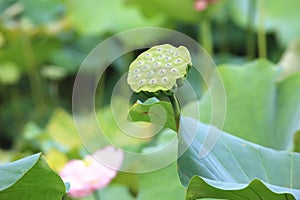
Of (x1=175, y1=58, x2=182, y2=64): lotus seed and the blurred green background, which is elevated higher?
(x1=175, y1=58, x2=182, y2=64): lotus seed

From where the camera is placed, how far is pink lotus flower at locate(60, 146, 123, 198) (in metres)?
1.15

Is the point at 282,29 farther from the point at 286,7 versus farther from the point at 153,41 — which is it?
the point at 153,41

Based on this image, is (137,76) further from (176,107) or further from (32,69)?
(32,69)

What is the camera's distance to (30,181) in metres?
0.84

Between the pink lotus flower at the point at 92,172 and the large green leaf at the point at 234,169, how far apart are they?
0.76 feet

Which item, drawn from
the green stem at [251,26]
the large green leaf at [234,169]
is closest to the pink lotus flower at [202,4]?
the green stem at [251,26]

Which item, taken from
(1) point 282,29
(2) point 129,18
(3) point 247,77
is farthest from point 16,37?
(3) point 247,77

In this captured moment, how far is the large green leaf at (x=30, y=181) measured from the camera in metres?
0.82

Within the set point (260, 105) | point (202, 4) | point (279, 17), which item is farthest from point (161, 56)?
point (279, 17)

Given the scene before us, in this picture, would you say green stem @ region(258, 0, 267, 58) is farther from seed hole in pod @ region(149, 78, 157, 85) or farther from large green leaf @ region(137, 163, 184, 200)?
seed hole in pod @ region(149, 78, 157, 85)

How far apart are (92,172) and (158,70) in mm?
490

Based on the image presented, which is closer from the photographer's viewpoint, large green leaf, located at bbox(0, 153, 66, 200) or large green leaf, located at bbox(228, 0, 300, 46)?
large green leaf, located at bbox(0, 153, 66, 200)

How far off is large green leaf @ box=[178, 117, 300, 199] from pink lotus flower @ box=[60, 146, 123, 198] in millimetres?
233

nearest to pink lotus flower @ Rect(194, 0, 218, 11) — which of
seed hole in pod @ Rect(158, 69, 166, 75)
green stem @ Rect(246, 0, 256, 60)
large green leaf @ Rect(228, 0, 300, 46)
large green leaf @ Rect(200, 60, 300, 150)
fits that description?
green stem @ Rect(246, 0, 256, 60)
